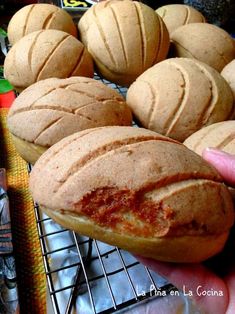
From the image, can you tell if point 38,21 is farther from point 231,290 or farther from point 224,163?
point 231,290

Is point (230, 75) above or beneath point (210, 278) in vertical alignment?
above

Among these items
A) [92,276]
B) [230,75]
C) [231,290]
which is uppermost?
[230,75]

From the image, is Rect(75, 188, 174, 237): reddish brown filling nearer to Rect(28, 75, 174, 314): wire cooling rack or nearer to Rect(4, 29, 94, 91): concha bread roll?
Rect(28, 75, 174, 314): wire cooling rack

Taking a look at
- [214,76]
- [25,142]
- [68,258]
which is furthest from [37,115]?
[214,76]

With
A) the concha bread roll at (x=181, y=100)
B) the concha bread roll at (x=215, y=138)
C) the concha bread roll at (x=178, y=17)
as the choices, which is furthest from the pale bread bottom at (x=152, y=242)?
the concha bread roll at (x=178, y=17)

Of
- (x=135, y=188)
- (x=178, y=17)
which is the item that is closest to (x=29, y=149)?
(x=135, y=188)

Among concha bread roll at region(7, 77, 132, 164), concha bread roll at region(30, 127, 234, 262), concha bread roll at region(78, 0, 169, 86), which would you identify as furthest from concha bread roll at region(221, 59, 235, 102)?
concha bread roll at region(30, 127, 234, 262)

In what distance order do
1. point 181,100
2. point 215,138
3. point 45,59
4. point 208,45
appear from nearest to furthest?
point 215,138 < point 181,100 < point 45,59 < point 208,45

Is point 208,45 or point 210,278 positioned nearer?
point 210,278

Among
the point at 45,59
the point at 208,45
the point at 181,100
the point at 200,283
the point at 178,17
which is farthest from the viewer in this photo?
the point at 178,17

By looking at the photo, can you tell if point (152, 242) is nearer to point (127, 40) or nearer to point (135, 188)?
point (135, 188)
